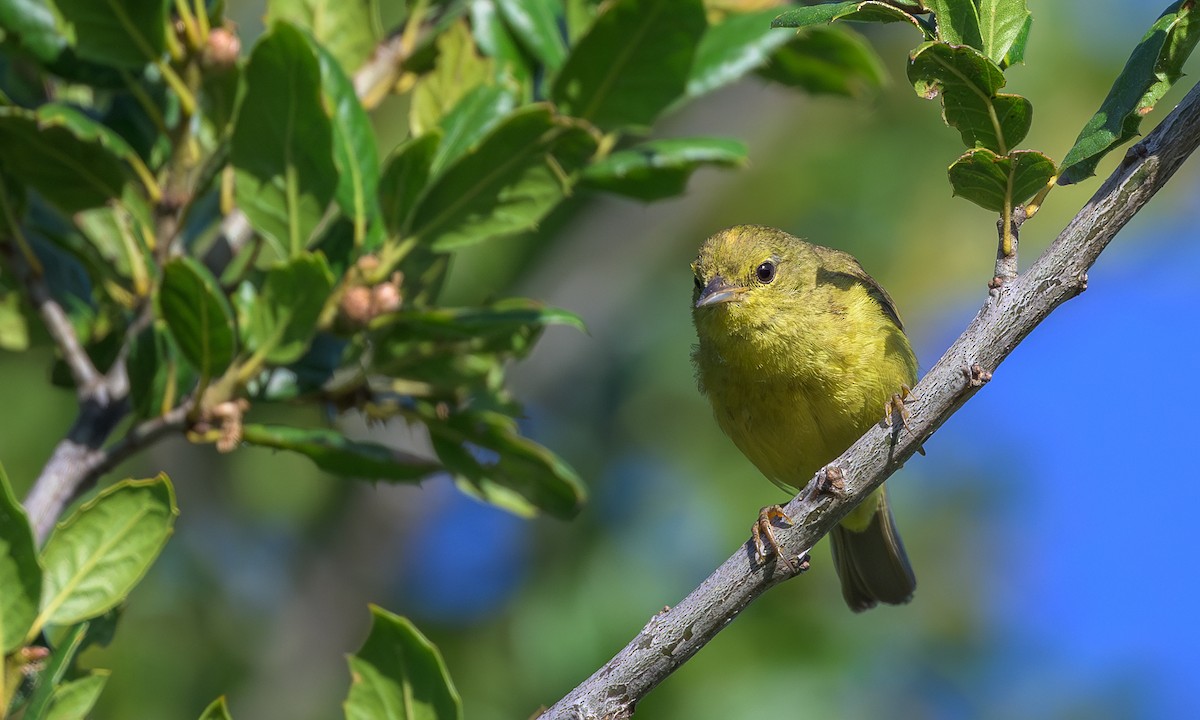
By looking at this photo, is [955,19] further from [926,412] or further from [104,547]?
[104,547]

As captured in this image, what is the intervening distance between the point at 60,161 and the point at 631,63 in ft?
4.53

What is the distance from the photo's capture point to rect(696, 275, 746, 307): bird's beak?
4.41 meters

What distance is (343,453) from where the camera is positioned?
10.5 feet

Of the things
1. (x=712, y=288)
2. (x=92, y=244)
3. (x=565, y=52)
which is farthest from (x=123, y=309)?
(x=712, y=288)

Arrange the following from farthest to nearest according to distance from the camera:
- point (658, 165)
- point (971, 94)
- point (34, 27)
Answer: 1. point (658, 165)
2. point (34, 27)
3. point (971, 94)

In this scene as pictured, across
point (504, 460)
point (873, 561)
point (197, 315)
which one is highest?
point (197, 315)

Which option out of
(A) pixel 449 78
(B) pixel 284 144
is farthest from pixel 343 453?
(A) pixel 449 78

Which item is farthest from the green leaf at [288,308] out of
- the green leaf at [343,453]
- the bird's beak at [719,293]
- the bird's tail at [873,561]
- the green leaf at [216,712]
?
the bird's tail at [873,561]

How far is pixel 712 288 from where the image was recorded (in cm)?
450

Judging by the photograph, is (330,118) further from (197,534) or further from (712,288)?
(197,534)

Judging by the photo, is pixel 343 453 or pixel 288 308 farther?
pixel 343 453

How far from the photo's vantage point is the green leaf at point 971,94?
2.37 meters

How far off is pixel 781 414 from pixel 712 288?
58cm

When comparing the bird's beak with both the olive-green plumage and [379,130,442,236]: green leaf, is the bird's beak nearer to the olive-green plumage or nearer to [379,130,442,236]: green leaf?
the olive-green plumage
